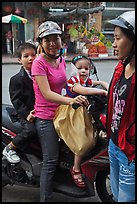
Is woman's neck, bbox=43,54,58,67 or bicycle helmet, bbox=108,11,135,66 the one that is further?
woman's neck, bbox=43,54,58,67

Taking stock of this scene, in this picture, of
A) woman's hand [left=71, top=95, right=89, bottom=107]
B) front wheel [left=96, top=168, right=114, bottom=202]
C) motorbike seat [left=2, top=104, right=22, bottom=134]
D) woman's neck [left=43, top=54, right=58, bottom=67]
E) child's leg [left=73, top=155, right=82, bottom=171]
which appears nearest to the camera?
woman's hand [left=71, top=95, right=89, bottom=107]

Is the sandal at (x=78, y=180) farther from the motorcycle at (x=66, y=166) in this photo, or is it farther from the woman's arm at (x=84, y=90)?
the woman's arm at (x=84, y=90)

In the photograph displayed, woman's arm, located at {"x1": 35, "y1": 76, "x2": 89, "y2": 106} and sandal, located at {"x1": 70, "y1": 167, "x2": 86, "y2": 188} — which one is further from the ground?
woman's arm, located at {"x1": 35, "y1": 76, "x2": 89, "y2": 106}

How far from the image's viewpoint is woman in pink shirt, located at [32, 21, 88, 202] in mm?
2381

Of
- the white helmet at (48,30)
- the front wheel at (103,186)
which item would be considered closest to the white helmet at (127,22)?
the white helmet at (48,30)

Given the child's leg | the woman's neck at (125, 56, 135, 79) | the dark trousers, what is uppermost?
the woman's neck at (125, 56, 135, 79)

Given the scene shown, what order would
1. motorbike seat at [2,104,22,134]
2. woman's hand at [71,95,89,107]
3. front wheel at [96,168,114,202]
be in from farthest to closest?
motorbike seat at [2,104,22,134]
front wheel at [96,168,114,202]
woman's hand at [71,95,89,107]

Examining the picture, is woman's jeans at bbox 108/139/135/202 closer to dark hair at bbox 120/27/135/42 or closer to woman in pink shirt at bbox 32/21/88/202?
woman in pink shirt at bbox 32/21/88/202

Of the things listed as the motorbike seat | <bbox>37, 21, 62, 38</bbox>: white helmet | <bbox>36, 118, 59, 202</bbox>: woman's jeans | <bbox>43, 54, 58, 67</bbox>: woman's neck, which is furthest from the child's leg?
<bbox>37, 21, 62, 38</bbox>: white helmet

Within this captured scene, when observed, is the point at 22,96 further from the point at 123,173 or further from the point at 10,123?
the point at 123,173

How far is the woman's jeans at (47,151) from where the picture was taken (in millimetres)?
2564

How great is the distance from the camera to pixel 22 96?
9.23 ft

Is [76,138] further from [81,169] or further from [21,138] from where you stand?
[21,138]

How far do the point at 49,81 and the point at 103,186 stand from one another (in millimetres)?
1057
